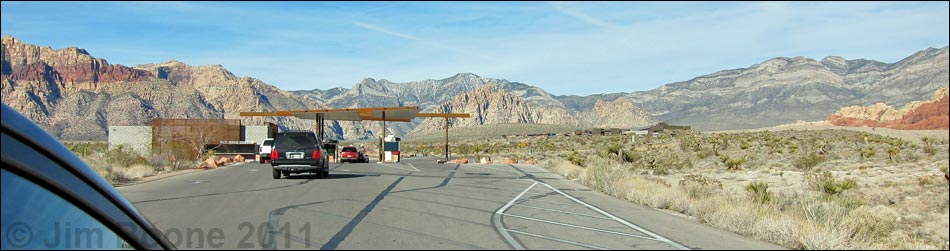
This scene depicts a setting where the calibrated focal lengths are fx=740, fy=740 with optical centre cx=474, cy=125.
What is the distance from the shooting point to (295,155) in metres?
26.8

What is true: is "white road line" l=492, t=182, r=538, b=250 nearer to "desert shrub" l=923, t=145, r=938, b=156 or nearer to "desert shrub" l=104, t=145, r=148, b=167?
"desert shrub" l=104, t=145, r=148, b=167

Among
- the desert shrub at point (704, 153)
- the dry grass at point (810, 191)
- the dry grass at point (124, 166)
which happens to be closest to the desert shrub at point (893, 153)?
the dry grass at point (810, 191)

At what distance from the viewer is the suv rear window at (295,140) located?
88.5ft

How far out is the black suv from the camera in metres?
26.7

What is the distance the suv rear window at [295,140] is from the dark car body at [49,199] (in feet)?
82.4

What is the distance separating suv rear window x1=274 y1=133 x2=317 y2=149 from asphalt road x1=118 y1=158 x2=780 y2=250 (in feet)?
18.7

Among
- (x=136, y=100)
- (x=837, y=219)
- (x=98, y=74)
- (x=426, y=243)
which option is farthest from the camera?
(x=98, y=74)

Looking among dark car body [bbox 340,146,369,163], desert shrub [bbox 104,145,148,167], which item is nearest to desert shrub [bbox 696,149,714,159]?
dark car body [bbox 340,146,369,163]

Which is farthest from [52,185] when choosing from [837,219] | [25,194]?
[837,219]

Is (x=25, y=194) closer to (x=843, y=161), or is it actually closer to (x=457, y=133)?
(x=843, y=161)

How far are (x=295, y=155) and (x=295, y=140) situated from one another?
72cm

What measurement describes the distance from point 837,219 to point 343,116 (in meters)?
62.7

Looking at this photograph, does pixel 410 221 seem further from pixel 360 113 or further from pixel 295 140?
pixel 360 113

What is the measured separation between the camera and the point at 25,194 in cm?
192
